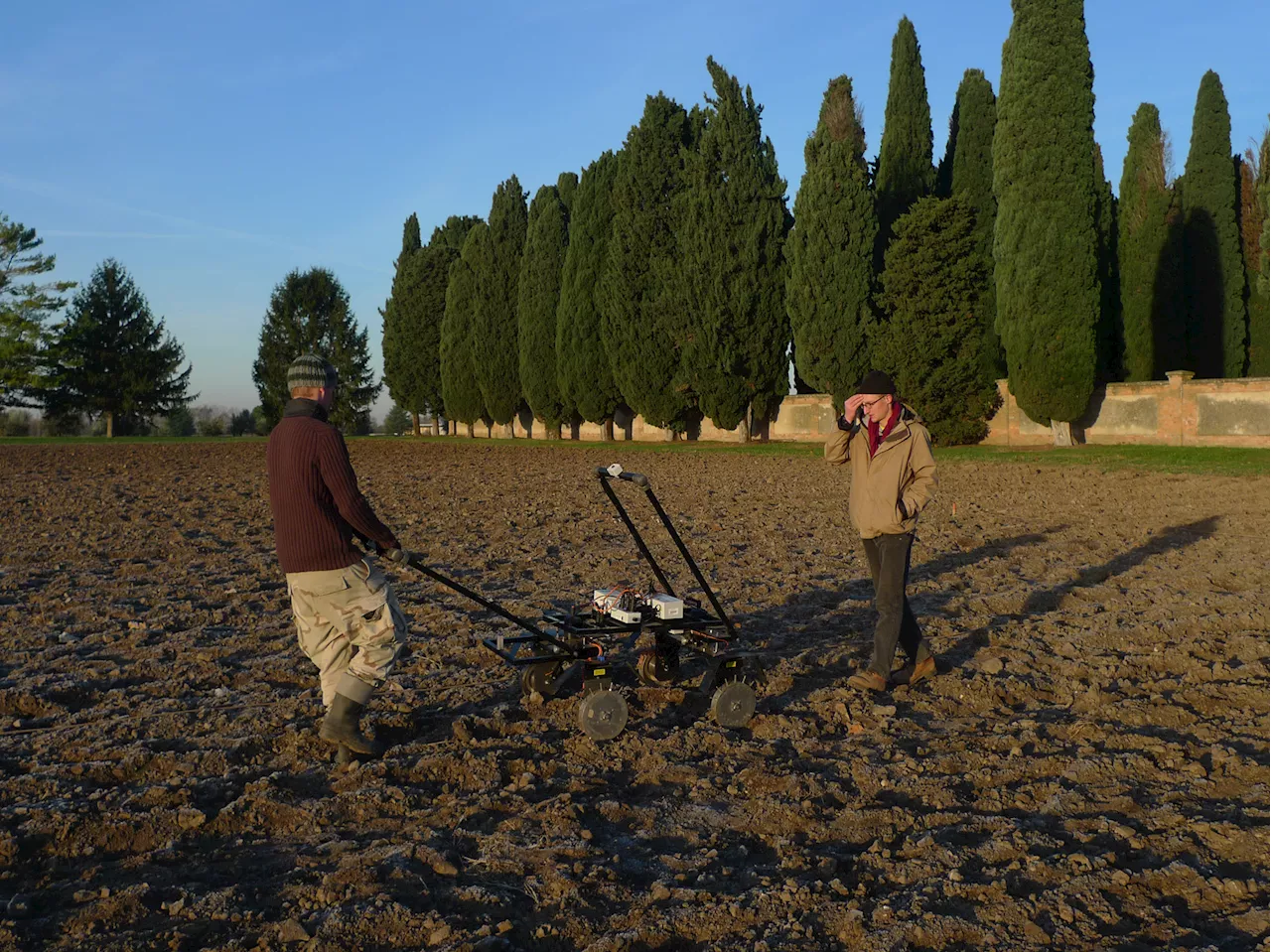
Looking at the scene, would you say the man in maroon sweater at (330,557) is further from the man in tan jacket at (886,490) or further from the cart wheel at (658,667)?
the man in tan jacket at (886,490)

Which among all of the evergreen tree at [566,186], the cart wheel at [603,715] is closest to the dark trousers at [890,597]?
the cart wheel at [603,715]

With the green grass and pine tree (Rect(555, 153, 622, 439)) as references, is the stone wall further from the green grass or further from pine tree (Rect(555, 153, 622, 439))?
pine tree (Rect(555, 153, 622, 439))

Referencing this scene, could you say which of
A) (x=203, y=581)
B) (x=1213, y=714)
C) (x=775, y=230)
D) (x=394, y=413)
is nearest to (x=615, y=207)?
(x=775, y=230)

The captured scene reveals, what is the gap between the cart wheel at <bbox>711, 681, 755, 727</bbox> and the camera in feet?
18.0

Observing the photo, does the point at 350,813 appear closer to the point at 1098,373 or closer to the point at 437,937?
the point at 437,937

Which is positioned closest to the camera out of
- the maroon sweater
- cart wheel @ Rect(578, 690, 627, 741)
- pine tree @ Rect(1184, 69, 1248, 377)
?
the maroon sweater

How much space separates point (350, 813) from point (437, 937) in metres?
1.20

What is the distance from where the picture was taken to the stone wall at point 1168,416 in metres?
25.6

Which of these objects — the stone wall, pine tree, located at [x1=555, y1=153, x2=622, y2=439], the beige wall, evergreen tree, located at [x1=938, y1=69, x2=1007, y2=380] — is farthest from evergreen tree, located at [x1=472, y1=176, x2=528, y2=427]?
the stone wall

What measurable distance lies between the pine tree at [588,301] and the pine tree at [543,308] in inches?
74.2

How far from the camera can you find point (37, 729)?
5355 mm

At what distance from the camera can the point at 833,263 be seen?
107 ft

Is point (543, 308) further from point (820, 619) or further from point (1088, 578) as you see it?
point (820, 619)

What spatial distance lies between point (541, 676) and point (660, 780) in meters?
1.16
